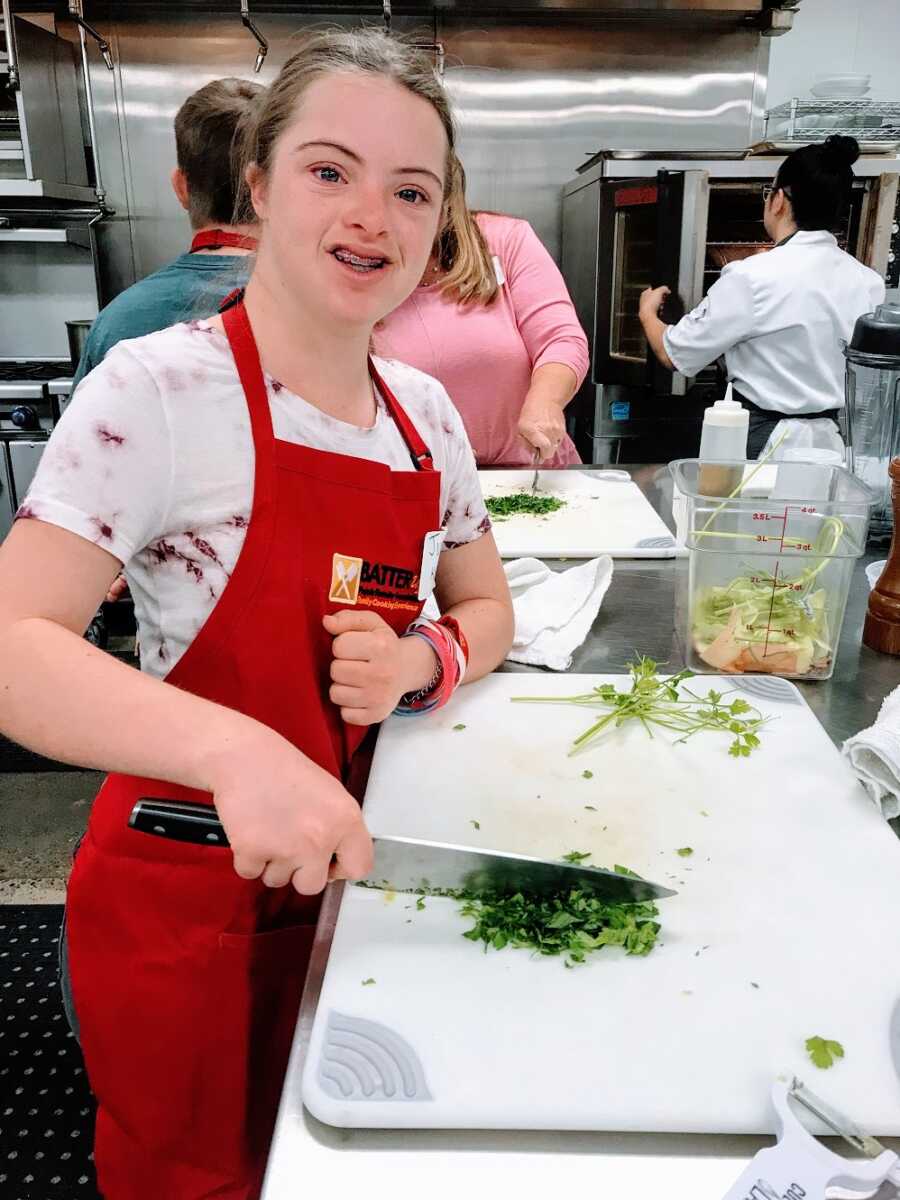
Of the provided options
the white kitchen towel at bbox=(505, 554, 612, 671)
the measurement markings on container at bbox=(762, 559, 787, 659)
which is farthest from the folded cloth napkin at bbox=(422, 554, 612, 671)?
the measurement markings on container at bbox=(762, 559, 787, 659)

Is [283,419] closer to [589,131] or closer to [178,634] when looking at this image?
[178,634]

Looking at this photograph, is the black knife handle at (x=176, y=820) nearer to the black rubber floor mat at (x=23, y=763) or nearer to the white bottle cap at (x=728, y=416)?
the white bottle cap at (x=728, y=416)

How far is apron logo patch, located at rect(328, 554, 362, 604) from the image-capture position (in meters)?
0.91

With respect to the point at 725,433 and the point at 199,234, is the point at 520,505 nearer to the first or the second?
the point at 725,433

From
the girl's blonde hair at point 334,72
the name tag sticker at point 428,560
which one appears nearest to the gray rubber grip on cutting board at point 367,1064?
the name tag sticker at point 428,560

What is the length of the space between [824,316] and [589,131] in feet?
4.38

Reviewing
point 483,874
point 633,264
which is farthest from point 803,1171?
point 633,264

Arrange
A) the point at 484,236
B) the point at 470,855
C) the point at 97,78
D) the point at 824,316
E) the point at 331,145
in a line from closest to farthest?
the point at 470,855 → the point at 331,145 → the point at 484,236 → the point at 824,316 → the point at 97,78

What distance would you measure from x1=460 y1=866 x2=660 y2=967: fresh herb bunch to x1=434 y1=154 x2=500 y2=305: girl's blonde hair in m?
1.52

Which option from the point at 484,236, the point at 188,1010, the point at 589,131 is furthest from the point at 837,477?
the point at 589,131

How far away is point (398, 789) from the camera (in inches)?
35.7

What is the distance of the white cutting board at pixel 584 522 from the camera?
1.58 metres

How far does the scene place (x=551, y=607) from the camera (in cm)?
130

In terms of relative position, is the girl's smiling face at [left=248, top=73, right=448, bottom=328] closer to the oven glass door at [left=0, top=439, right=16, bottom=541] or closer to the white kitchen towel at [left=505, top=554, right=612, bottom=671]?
the white kitchen towel at [left=505, top=554, right=612, bottom=671]
